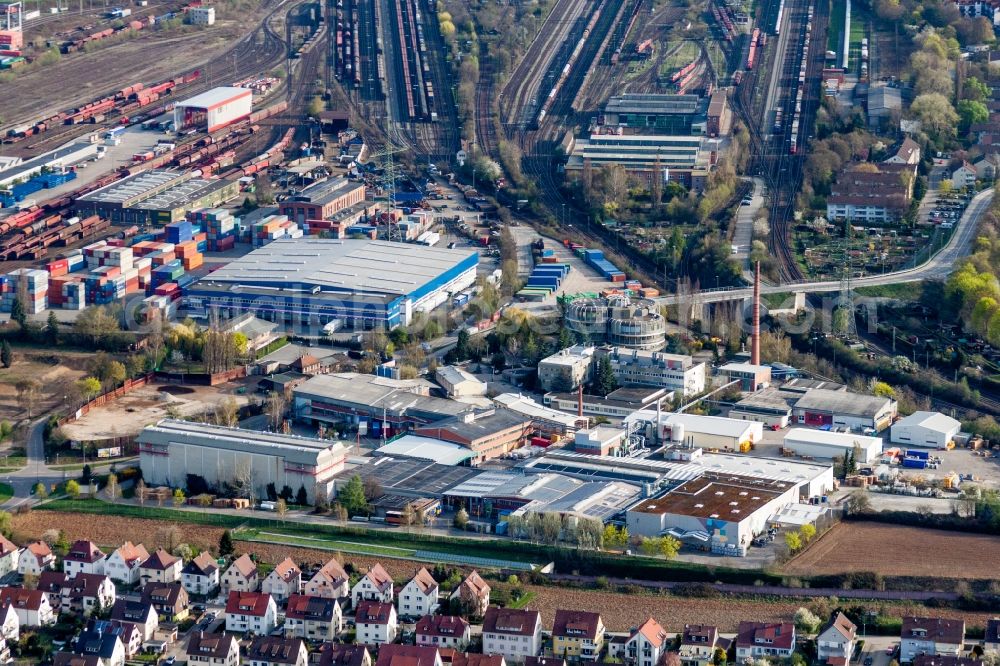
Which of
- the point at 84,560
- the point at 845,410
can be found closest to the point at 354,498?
the point at 84,560

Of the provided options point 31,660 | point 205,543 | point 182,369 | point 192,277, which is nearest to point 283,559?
point 205,543

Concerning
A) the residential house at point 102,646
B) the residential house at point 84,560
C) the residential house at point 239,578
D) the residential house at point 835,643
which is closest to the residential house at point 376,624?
the residential house at point 239,578

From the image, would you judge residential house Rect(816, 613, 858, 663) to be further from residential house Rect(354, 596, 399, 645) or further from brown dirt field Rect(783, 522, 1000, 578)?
residential house Rect(354, 596, 399, 645)

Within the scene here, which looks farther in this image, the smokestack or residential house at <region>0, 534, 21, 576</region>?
the smokestack

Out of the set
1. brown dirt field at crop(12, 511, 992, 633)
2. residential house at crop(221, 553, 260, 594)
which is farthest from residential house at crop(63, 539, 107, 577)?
residential house at crop(221, 553, 260, 594)

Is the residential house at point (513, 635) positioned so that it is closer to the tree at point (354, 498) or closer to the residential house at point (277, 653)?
the residential house at point (277, 653)

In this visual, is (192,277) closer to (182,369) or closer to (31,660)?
(182,369)

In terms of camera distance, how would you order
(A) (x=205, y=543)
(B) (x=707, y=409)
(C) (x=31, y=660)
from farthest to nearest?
(B) (x=707, y=409), (A) (x=205, y=543), (C) (x=31, y=660)
